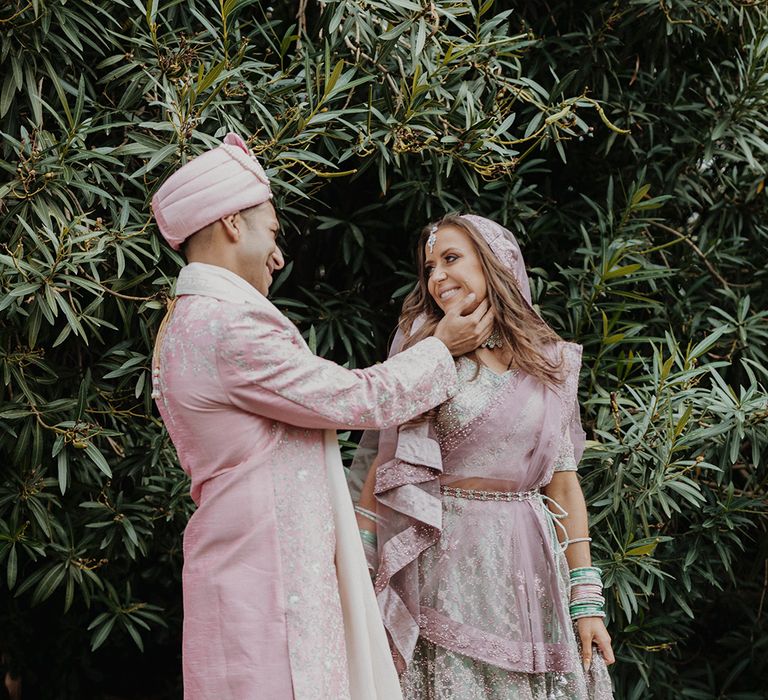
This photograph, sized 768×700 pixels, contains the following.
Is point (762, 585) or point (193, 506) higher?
point (193, 506)

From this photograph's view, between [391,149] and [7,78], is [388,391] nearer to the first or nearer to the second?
[391,149]

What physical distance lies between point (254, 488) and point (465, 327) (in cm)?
64

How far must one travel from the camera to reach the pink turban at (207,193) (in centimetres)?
213

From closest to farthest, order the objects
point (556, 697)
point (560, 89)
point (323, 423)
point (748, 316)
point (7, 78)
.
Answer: point (323, 423) → point (556, 697) → point (7, 78) → point (560, 89) → point (748, 316)

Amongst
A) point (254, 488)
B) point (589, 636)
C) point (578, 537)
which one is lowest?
point (589, 636)

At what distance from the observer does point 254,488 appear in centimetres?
207

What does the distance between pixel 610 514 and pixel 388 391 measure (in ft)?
4.73

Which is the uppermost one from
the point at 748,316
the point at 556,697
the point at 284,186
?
the point at 284,186

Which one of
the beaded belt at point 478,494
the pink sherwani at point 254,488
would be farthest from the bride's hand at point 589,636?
the pink sherwani at point 254,488

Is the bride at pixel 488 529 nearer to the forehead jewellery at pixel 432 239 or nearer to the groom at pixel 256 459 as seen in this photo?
the forehead jewellery at pixel 432 239

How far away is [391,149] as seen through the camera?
129 inches

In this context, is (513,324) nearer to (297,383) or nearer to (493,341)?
(493,341)

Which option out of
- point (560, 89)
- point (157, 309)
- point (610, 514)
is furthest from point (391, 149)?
point (610, 514)

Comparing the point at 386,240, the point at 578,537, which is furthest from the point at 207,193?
the point at 386,240
